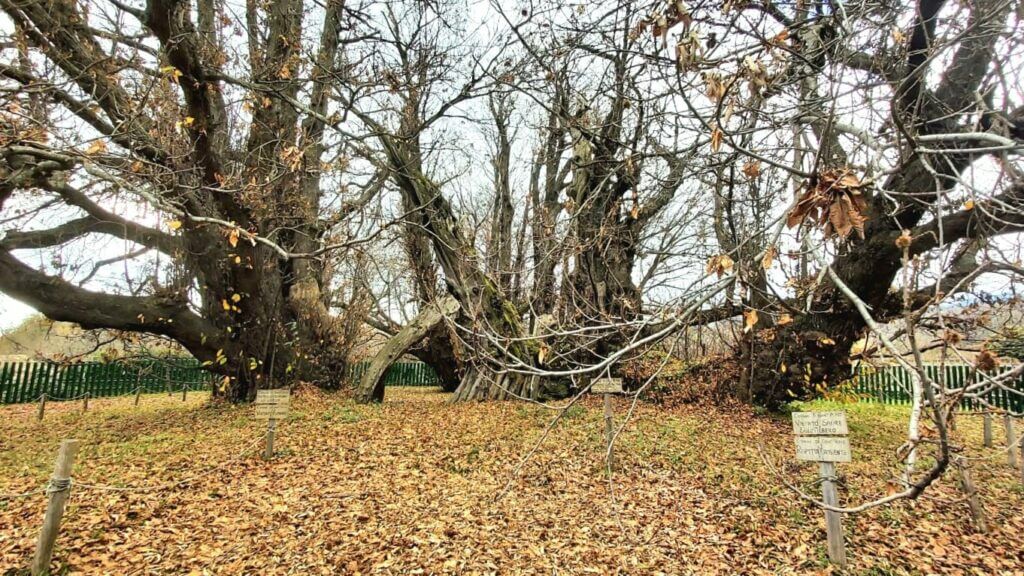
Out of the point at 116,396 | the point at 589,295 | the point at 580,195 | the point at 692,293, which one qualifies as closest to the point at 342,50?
the point at 580,195

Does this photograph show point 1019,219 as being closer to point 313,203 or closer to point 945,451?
point 945,451

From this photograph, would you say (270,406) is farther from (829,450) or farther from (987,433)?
(987,433)

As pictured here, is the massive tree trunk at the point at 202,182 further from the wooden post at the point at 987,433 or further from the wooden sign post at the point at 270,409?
the wooden post at the point at 987,433

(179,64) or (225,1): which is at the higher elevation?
(225,1)

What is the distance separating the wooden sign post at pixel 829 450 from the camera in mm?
3557

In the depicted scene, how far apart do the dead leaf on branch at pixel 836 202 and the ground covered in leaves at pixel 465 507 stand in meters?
1.22

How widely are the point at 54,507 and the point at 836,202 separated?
4.89 meters

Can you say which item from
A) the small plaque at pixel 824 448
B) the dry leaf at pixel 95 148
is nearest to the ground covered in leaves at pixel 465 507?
the small plaque at pixel 824 448

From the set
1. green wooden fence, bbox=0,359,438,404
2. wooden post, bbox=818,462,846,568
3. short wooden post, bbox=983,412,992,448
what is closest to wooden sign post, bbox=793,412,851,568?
wooden post, bbox=818,462,846,568

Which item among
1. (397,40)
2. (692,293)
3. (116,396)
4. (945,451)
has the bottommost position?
(116,396)

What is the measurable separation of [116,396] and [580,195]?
14555 millimetres

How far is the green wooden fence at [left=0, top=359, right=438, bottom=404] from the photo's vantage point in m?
11.8

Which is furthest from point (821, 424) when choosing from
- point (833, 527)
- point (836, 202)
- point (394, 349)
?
point (394, 349)

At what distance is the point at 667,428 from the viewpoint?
7.29 m
